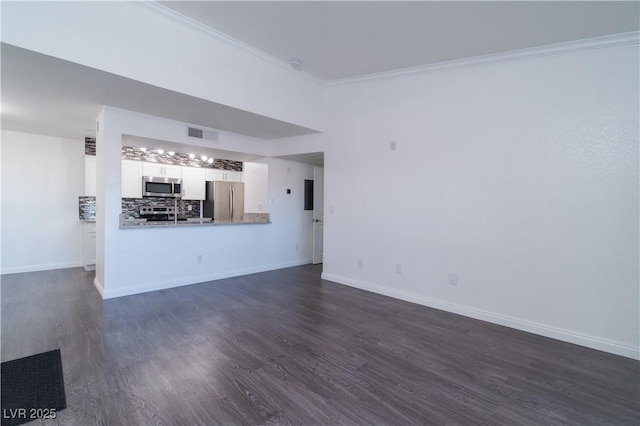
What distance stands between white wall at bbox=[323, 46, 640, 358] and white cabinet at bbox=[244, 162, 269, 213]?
2014 mm

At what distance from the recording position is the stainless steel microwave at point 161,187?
5.90m

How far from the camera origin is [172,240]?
4363mm

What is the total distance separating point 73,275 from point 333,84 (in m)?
5.46

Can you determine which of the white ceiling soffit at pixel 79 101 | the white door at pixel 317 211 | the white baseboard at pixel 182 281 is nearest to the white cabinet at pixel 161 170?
the white ceiling soffit at pixel 79 101

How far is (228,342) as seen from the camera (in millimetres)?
2684

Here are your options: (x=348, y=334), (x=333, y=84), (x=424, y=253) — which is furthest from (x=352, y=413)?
(x=333, y=84)

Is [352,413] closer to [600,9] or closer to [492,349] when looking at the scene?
[492,349]

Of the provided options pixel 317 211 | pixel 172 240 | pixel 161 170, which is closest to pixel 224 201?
pixel 161 170

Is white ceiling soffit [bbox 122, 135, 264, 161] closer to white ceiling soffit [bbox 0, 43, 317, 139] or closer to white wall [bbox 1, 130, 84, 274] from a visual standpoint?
white ceiling soffit [bbox 0, 43, 317, 139]

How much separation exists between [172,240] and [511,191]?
4.53 m

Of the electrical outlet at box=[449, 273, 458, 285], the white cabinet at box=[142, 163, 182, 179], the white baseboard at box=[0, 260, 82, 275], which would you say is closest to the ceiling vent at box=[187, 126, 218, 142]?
the white cabinet at box=[142, 163, 182, 179]

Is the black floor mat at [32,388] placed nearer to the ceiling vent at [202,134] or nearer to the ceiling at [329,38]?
the ceiling at [329,38]

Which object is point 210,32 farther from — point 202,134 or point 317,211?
point 317,211

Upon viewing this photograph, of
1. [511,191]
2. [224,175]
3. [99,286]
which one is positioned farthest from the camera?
[224,175]
